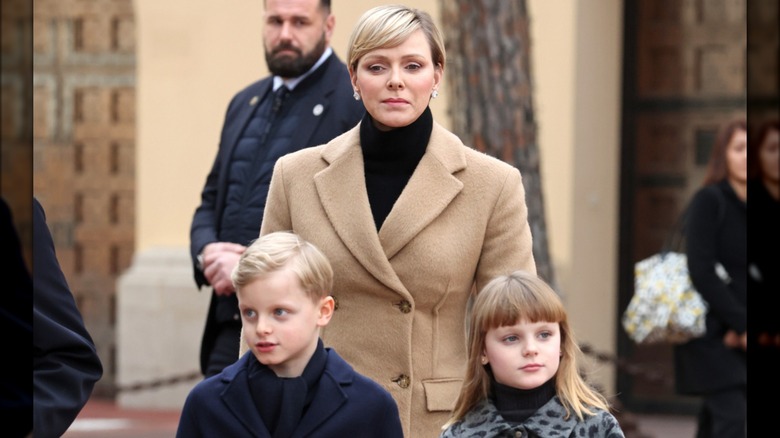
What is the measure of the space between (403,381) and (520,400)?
1.27 ft

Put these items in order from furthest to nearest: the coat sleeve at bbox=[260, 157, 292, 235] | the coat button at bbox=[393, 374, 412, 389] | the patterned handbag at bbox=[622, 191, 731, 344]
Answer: the patterned handbag at bbox=[622, 191, 731, 344]
the coat sleeve at bbox=[260, 157, 292, 235]
the coat button at bbox=[393, 374, 412, 389]

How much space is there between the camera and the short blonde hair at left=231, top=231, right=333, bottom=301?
2.95 metres

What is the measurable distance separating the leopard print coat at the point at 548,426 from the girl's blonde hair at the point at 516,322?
0.02m

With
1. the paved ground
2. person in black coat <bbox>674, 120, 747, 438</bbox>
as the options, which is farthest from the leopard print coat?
the paved ground

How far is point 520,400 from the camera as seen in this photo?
3041mm

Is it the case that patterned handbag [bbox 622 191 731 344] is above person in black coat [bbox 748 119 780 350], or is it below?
below

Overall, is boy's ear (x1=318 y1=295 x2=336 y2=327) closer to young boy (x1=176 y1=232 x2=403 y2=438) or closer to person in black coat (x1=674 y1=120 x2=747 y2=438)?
young boy (x1=176 y1=232 x2=403 y2=438)

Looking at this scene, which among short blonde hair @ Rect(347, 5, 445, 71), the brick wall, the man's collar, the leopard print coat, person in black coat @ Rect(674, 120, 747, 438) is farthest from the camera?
the brick wall

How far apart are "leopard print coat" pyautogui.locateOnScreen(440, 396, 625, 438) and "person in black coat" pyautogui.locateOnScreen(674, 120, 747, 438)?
3.49 metres

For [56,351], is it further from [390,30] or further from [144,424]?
[144,424]

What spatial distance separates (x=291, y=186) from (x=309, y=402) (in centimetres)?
69

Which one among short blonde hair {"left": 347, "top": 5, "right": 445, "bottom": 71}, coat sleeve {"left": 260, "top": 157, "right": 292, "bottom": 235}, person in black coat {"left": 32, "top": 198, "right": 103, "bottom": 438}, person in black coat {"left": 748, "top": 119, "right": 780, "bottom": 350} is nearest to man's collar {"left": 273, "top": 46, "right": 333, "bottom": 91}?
coat sleeve {"left": 260, "top": 157, "right": 292, "bottom": 235}

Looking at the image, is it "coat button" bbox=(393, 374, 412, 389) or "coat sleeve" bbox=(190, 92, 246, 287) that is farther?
"coat sleeve" bbox=(190, 92, 246, 287)

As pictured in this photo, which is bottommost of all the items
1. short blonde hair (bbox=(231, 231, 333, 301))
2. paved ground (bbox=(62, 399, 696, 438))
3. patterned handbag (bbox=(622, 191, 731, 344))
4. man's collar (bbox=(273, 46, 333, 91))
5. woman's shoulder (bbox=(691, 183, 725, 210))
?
paved ground (bbox=(62, 399, 696, 438))
